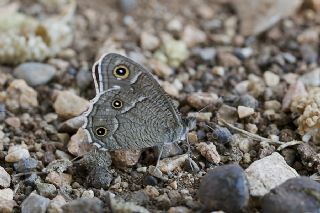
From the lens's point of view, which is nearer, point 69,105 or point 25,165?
point 25,165

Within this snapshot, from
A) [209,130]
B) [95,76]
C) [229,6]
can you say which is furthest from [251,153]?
[229,6]

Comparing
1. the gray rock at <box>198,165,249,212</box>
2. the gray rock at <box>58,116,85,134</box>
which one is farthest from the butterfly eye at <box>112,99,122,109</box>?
the gray rock at <box>198,165,249,212</box>

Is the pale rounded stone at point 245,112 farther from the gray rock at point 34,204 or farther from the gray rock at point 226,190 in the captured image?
the gray rock at point 34,204

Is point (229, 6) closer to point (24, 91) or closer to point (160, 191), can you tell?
point (24, 91)

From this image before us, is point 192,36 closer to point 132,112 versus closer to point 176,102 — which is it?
point 176,102

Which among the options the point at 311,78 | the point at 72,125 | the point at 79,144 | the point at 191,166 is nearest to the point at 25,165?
the point at 79,144

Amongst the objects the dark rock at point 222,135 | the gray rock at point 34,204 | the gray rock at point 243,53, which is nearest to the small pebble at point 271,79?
the gray rock at point 243,53

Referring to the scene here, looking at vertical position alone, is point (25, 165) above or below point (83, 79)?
below
